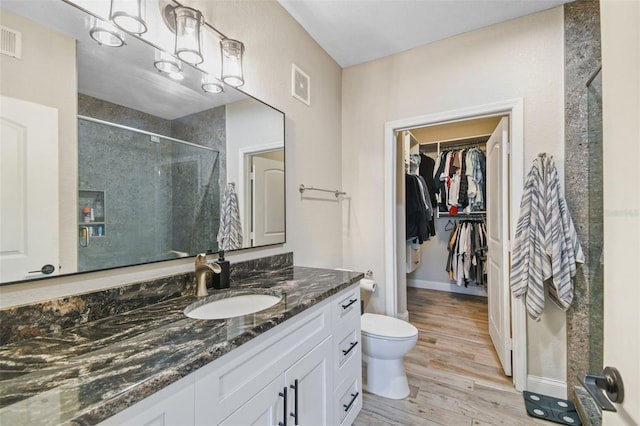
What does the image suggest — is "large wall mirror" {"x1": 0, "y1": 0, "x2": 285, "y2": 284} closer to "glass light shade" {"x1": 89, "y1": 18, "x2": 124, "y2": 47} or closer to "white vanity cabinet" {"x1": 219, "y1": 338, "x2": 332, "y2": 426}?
"glass light shade" {"x1": 89, "y1": 18, "x2": 124, "y2": 47}

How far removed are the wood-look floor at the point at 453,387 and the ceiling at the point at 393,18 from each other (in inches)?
104

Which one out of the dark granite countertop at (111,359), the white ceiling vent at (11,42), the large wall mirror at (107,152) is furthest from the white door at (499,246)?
the white ceiling vent at (11,42)

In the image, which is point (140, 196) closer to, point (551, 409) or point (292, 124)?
point (292, 124)

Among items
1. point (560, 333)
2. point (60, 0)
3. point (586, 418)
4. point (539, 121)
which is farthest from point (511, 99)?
point (60, 0)

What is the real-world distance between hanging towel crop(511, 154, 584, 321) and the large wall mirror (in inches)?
70.7

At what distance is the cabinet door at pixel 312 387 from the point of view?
1.08 m

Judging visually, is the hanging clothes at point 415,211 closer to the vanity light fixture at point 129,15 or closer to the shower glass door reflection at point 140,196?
the shower glass door reflection at point 140,196

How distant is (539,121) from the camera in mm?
1955

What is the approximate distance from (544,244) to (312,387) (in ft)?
5.49

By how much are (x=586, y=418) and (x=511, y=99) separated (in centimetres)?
202

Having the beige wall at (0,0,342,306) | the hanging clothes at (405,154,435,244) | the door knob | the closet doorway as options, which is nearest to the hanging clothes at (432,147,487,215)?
the hanging clothes at (405,154,435,244)

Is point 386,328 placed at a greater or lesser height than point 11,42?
lesser

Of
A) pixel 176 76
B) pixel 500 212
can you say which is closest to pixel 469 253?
pixel 500 212

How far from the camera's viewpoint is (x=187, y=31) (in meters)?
1.24
